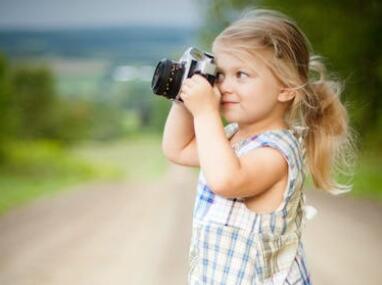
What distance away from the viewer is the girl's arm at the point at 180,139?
900mm

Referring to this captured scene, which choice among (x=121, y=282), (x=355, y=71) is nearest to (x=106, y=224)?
(x=121, y=282)

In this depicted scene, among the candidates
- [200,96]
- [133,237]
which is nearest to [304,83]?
[200,96]

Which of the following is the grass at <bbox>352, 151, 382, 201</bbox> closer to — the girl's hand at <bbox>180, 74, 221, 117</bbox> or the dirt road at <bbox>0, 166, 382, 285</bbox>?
the dirt road at <bbox>0, 166, 382, 285</bbox>

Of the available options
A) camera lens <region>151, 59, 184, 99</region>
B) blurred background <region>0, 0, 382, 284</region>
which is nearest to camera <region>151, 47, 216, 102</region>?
camera lens <region>151, 59, 184, 99</region>

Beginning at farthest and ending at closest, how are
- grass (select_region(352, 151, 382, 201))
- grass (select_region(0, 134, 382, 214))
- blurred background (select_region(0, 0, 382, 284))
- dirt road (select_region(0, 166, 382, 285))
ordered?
grass (select_region(0, 134, 382, 214)), grass (select_region(352, 151, 382, 201)), blurred background (select_region(0, 0, 382, 284)), dirt road (select_region(0, 166, 382, 285))

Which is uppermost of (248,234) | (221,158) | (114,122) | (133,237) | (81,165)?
(221,158)

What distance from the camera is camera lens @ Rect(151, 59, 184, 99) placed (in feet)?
2.61

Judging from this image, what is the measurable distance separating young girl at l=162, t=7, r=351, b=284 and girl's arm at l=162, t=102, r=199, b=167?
36mm

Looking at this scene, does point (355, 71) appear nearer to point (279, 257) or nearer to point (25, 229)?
point (25, 229)

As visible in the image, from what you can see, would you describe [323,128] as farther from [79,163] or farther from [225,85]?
[79,163]

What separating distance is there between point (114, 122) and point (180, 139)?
1583 mm

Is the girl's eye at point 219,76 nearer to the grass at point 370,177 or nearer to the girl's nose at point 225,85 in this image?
the girl's nose at point 225,85

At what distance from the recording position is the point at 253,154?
79cm

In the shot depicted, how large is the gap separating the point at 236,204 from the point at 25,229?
1459 mm
